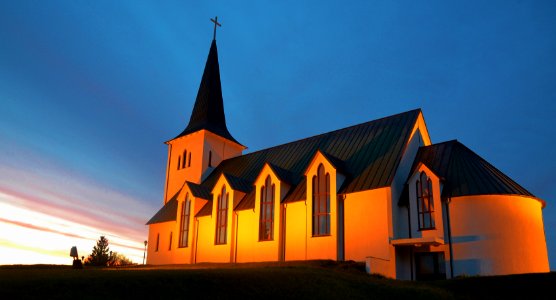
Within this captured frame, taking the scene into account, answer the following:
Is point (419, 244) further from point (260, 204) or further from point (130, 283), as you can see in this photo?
point (130, 283)

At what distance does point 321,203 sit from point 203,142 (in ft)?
58.6

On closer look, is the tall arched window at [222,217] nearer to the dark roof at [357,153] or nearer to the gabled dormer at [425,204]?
the dark roof at [357,153]

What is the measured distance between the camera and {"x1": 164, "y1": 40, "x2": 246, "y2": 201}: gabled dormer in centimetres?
4241

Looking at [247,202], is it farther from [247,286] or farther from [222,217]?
[247,286]

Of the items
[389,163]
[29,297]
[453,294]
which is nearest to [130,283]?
[29,297]

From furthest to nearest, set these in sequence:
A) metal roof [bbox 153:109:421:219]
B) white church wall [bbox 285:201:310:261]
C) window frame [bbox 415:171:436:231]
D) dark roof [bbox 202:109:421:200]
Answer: white church wall [bbox 285:201:310:261] < metal roof [bbox 153:109:421:219] < dark roof [bbox 202:109:421:200] < window frame [bbox 415:171:436:231]

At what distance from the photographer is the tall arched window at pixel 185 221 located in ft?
117

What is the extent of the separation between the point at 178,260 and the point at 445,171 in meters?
21.1

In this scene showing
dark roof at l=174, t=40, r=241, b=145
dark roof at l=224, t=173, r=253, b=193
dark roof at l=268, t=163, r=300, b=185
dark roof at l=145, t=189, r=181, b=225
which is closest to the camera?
dark roof at l=268, t=163, r=300, b=185

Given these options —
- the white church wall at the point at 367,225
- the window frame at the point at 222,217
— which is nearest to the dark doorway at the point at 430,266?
the white church wall at the point at 367,225

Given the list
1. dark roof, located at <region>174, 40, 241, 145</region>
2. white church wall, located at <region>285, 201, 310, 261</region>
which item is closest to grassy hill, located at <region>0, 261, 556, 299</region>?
white church wall, located at <region>285, 201, 310, 261</region>

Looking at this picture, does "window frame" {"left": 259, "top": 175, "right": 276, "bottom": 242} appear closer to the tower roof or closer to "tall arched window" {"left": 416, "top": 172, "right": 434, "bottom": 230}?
the tower roof

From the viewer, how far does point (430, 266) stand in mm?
24406

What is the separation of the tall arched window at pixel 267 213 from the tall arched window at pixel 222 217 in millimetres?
3539
